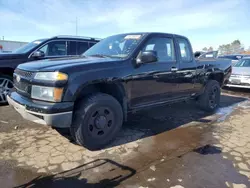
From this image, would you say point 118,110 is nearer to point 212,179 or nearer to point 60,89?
point 60,89

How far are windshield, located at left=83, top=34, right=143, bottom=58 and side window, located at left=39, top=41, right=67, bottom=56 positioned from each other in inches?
91.0

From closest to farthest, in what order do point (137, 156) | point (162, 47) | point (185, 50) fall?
point (137, 156) < point (162, 47) < point (185, 50)

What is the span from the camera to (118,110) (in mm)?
3521

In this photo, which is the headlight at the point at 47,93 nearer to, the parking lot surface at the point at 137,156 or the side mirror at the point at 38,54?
the parking lot surface at the point at 137,156

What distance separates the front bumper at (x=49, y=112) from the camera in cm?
283

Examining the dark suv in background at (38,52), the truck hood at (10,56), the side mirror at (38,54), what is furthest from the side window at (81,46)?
the truck hood at (10,56)

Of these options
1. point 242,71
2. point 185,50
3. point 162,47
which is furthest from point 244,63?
point 162,47

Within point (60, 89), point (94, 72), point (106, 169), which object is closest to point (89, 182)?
point (106, 169)

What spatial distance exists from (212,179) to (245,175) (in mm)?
471

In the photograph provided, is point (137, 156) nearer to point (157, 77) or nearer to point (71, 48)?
point (157, 77)

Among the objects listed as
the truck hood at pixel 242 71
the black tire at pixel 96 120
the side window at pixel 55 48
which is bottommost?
the black tire at pixel 96 120

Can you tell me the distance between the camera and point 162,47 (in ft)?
14.3

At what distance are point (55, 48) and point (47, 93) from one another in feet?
12.6

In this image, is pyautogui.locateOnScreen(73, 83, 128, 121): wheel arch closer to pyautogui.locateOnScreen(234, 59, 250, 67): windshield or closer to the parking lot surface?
the parking lot surface
